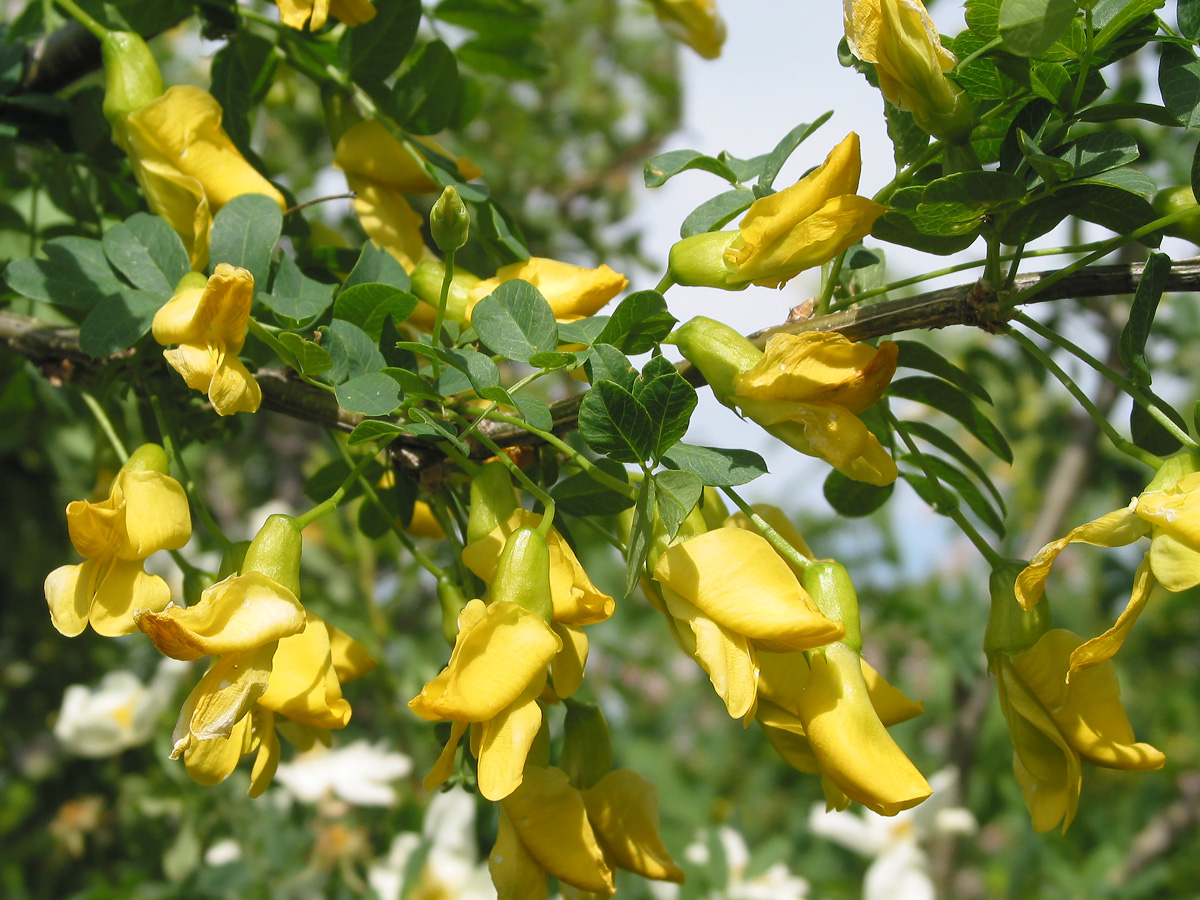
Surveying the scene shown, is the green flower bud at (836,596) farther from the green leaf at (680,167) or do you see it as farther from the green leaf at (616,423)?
the green leaf at (680,167)

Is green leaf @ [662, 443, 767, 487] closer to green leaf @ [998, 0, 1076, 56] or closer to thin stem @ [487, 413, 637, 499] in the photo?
thin stem @ [487, 413, 637, 499]

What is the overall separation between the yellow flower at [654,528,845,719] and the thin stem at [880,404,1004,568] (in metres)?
0.15

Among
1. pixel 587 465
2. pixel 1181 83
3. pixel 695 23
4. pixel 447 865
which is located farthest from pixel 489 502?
pixel 447 865

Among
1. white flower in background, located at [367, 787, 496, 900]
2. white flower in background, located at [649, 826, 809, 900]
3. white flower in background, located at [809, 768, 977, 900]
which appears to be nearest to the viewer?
white flower in background, located at [367, 787, 496, 900]

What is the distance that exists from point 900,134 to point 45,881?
59.1 inches

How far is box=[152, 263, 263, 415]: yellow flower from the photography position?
1.45 feet

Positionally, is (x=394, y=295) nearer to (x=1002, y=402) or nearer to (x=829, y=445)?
(x=829, y=445)

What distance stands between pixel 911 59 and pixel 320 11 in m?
0.32

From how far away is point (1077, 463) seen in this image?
176 centimetres

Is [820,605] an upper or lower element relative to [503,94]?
upper

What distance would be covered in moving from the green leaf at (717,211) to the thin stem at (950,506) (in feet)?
0.47

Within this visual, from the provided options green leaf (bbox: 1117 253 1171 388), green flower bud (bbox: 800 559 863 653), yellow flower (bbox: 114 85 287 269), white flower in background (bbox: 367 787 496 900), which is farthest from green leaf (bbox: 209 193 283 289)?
white flower in background (bbox: 367 787 496 900)

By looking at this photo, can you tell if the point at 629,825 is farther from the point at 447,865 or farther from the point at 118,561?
the point at 447,865

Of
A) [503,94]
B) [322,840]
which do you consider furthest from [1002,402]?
[322,840]
